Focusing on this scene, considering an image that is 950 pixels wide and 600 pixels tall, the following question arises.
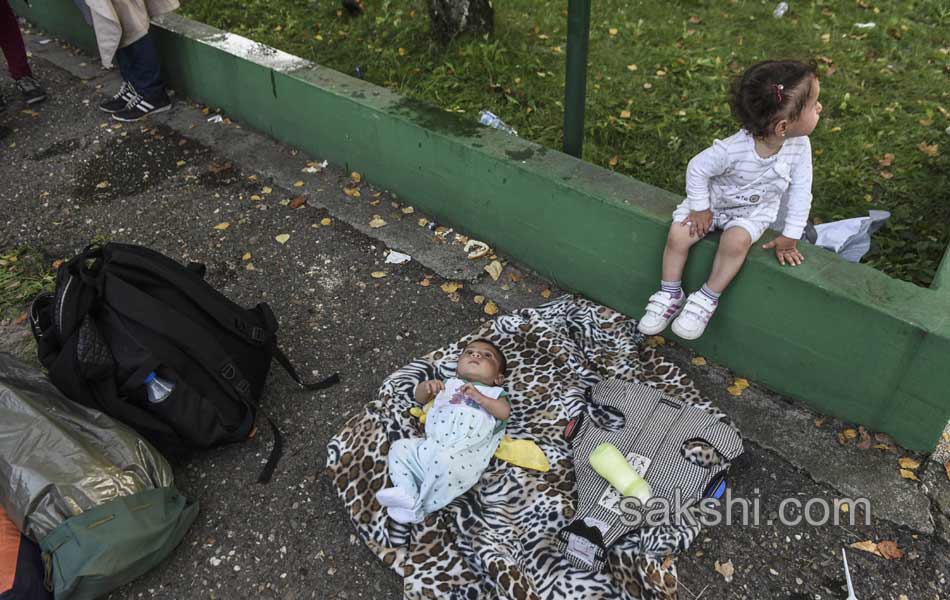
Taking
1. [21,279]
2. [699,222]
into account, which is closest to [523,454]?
[699,222]

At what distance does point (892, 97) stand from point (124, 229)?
17.0ft

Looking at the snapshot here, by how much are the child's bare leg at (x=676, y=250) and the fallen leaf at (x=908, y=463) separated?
1167mm

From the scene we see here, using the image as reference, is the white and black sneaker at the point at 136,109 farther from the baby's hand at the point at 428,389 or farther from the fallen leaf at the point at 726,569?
the fallen leaf at the point at 726,569

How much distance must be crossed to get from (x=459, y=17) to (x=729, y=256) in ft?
10.6

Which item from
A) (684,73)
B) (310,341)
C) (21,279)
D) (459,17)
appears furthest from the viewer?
(459,17)

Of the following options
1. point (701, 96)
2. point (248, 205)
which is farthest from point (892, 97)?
point (248, 205)

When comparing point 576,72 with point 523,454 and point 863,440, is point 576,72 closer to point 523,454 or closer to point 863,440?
point 523,454

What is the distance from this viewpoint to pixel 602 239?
345cm

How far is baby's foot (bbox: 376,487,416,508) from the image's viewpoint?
2637mm

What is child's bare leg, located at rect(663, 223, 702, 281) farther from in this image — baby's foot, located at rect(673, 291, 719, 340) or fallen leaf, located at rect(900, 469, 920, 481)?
fallen leaf, located at rect(900, 469, 920, 481)

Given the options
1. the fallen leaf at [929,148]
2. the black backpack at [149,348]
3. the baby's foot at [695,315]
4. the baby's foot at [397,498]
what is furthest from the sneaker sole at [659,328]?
the fallen leaf at [929,148]

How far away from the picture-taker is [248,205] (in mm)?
4621

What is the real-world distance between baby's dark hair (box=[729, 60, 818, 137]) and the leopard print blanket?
1.20 m

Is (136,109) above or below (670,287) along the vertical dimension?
below
